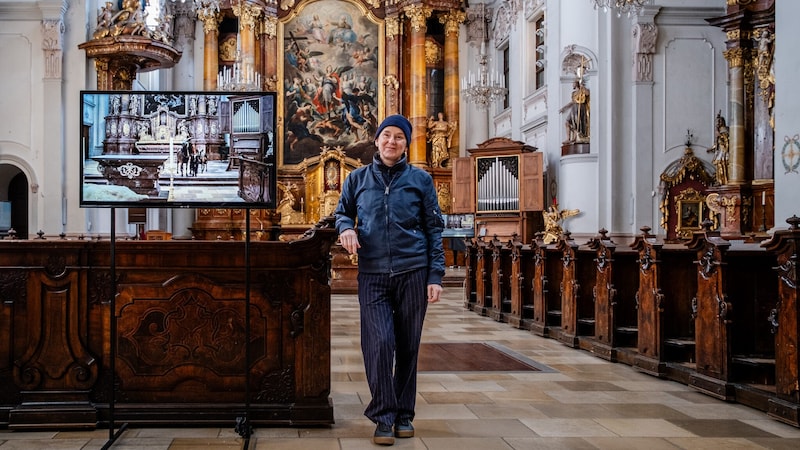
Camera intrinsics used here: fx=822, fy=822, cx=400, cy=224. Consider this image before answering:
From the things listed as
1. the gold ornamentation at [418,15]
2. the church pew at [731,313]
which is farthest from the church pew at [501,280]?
the gold ornamentation at [418,15]

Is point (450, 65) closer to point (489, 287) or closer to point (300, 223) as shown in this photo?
point (300, 223)

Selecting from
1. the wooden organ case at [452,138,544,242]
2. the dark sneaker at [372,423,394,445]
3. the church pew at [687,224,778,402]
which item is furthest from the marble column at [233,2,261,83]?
the dark sneaker at [372,423,394,445]

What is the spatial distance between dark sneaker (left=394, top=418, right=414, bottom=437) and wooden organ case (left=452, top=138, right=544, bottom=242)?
1493cm

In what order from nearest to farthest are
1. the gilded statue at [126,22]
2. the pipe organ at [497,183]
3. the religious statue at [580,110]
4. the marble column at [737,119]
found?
the gilded statue at [126,22] < the marble column at [737,119] < the religious statue at [580,110] < the pipe organ at [497,183]

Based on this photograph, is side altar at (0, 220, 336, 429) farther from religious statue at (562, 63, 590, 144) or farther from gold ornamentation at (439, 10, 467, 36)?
gold ornamentation at (439, 10, 467, 36)

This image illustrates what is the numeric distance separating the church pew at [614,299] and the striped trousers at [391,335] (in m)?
3.90

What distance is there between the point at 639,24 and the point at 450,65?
9.31 metres

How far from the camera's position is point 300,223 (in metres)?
23.8

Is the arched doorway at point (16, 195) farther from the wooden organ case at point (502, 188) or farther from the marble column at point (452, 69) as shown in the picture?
the marble column at point (452, 69)

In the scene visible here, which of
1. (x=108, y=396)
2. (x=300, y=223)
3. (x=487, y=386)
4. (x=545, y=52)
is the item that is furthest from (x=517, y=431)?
(x=300, y=223)

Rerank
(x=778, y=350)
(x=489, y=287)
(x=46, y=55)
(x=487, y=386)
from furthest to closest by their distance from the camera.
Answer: (x=46, y=55) → (x=489, y=287) → (x=487, y=386) → (x=778, y=350)

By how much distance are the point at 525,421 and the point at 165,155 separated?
108 inches

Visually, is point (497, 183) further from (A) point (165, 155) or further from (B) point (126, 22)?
(A) point (165, 155)

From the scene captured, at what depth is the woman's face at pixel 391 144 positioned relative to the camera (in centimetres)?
471
